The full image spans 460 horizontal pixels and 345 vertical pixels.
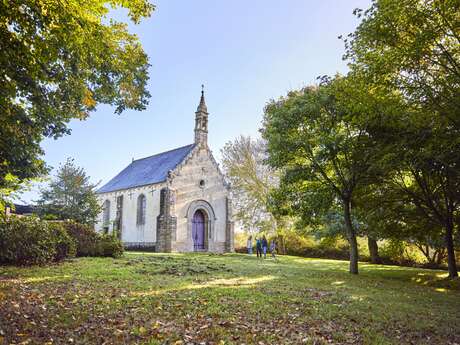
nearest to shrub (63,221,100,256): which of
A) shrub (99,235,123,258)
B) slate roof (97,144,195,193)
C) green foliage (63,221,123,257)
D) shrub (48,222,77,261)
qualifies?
green foliage (63,221,123,257)

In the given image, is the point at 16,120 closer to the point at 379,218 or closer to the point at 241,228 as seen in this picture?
the point at 379,218

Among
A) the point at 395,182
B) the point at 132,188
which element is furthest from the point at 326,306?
the point at 132,188

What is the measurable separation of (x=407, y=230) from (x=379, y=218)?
2435mm

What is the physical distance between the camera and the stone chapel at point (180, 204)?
28484 millimetres

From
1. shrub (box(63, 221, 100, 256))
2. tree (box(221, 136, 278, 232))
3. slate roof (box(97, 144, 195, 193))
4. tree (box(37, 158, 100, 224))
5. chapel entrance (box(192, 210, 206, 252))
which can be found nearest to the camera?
shrub (box(63, 221, 100, 256))

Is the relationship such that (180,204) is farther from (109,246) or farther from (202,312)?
(202,312)

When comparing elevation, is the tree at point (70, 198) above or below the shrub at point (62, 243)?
above

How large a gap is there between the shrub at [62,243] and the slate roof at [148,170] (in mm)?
13733

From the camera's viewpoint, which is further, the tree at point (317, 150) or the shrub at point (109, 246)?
the shrub at point (109, 246)

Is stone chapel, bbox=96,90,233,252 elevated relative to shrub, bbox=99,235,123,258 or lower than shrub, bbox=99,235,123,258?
elevated

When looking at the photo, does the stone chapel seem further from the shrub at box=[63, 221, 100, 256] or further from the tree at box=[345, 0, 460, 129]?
the tree at box=[345, 0, 460, 129]

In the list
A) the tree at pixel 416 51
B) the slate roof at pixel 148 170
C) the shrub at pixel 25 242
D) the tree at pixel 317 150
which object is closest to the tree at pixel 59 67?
the shrub at pixel 25 242

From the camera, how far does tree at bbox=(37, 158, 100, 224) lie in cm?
2413

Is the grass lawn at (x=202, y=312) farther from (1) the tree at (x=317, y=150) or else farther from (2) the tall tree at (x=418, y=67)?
(1) the tree at (x=317, y=150)
